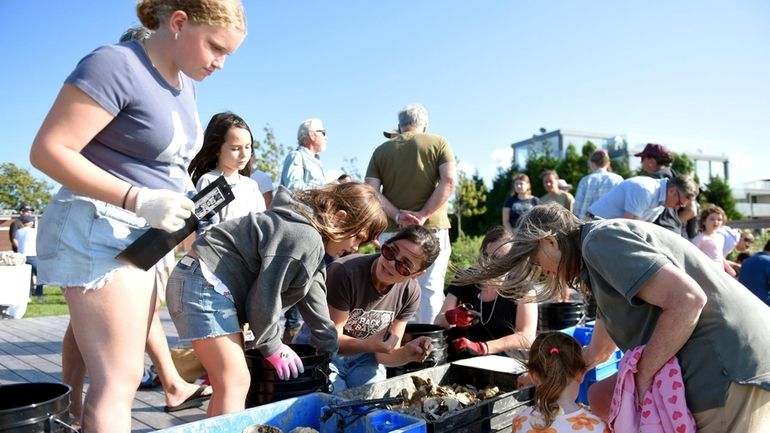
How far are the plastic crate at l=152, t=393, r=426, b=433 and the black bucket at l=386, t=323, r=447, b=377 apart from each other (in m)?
0.99

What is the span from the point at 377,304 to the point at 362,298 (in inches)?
3.7

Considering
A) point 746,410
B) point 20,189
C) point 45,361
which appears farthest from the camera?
point 20,189

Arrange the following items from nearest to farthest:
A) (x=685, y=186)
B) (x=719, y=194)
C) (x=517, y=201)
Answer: (x=685, y=186) → (x=517, y=201) → (x=719, y=194)

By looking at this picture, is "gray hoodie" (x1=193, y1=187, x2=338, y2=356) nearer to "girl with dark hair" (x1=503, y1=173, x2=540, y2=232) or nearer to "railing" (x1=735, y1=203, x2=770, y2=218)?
"girl with dark hair" (x1=503, y1=173, x2=540, y2=232)

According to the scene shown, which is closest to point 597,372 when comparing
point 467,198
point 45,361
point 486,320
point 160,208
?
point 486,320

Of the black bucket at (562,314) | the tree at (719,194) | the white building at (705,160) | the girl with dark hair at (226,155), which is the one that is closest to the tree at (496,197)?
the tree at (719,194)

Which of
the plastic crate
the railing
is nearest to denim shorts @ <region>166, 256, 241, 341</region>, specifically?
the plastic crate

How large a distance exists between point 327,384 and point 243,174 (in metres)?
2.18

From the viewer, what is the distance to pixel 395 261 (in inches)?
113

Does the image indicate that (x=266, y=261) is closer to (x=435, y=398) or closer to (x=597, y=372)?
(x=435, y=398)

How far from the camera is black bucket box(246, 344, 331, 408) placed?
2314mm

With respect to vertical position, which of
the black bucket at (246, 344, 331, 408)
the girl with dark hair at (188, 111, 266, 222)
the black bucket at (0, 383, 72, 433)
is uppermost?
the girl with dark hair at (188, 111, 266, 222)

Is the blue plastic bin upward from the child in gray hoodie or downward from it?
downward

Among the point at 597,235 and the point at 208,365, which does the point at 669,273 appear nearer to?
the point at 597,235
